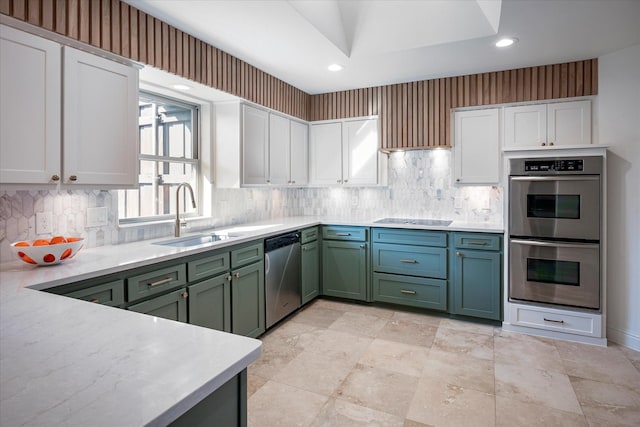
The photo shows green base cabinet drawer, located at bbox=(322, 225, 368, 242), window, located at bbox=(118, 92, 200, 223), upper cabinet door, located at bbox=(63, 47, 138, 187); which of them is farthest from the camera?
green base cabinet drawer, located at bbox=(322, 225, 368, 242)

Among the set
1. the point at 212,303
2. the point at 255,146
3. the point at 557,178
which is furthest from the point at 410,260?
the point at 212,303

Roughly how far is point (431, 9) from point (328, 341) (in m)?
2.82

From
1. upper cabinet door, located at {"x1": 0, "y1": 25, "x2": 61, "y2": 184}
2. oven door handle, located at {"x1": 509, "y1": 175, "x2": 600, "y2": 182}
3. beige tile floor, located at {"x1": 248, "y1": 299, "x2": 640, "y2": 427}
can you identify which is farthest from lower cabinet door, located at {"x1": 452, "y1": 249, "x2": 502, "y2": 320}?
upper cabinet door, located at {"x1": 0, "y1": 25, "x2": 61, "y2": 184}

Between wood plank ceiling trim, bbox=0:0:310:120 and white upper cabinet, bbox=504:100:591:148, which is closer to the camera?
wood plank ceiling trim, bbox=0:0:310:120

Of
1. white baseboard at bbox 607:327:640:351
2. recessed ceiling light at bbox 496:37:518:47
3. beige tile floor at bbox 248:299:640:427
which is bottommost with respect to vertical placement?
beige tile floor at bbox 248:299:640:427

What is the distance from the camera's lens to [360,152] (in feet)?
14.8

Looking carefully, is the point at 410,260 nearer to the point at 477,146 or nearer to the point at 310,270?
the point at 310,270

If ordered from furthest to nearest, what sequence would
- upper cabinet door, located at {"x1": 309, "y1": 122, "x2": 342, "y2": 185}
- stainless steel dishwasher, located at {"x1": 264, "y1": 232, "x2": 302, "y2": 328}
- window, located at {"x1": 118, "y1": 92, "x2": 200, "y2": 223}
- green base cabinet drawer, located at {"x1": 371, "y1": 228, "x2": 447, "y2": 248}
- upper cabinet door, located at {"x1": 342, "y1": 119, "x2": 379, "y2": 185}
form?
upper cabinet door, located at {"x1": 309, "y1": 122, "x2": 342, "y2": 185}
upper cabinet door, located at {"x1": 342, "y1": 119, "x2": 379, "y2": 185}
green base cabinet drawer, located at {"x1": 371, "y1": 228, "x2": 447, "y2": 248}
stainless steel dishwasher, located at {"x1": 264, "y1": 232, "x2": 302, "y2": 328}
window, located at {"x1": 118, "y1": 92, "x2": 200, "y2": 223}

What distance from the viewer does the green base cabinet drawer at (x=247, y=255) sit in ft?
9.54

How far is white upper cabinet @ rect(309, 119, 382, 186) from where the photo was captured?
175 inches

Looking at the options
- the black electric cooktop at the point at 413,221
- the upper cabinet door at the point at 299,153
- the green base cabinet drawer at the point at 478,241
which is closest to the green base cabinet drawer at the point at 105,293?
the upper cabinet door at the point at 299,153

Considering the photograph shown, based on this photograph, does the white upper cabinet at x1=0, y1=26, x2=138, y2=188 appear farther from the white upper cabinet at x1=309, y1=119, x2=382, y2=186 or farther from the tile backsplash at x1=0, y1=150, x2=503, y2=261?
the white upper cabinet at x1=309, y1=119, x2=382, y2=186

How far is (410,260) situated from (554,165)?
5.11 ft

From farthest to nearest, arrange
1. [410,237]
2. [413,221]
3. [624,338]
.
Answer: [413,221]
[410,237]
[624,338]
